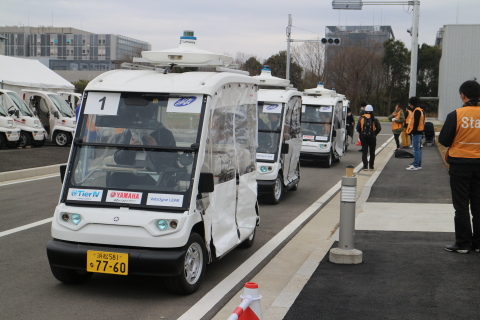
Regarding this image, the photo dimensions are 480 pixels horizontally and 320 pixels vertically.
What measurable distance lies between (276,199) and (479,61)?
45.0m

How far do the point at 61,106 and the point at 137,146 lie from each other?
74.2ft

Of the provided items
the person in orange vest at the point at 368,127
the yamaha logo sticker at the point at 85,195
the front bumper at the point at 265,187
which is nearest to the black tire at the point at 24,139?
the person in orange vest at the point at 368,127

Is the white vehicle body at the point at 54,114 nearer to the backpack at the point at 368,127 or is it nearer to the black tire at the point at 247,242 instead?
the backpack at the point at 368,127

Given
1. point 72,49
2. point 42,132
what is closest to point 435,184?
point 42,132

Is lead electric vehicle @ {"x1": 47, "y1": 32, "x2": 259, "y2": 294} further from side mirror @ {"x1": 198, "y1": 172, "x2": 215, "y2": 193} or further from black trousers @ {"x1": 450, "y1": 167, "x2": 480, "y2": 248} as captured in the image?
black trousers @ {"x1": 450, "y1": 167, "x2": 480, "y2": 248}

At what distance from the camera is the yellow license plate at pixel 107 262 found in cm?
625

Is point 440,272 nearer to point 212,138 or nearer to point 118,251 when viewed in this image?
point 212,138

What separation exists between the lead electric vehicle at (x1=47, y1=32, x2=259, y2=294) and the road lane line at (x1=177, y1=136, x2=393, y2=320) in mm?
270

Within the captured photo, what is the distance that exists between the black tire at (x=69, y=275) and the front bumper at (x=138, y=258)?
0.30m

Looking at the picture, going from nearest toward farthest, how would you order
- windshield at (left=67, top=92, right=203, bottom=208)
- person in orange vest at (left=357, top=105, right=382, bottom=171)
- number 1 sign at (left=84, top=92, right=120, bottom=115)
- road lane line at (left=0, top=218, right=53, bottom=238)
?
windshield at (left=67, top=92, right=203, bottom=208)
number 1 sign at (left=84, top=92, right=120, bottom=115)
road lane line at (left=0, top=218, right=53, bottom=238)
person in orange vest at (left=357, top=105, right=382, bottom=171)

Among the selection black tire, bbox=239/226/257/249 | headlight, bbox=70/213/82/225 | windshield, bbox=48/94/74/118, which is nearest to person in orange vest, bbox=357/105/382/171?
black tire, bbox=239/226/257/249

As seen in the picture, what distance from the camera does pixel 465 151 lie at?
25.7ft

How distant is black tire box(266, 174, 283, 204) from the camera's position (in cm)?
1302

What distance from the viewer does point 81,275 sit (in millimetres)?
6973
